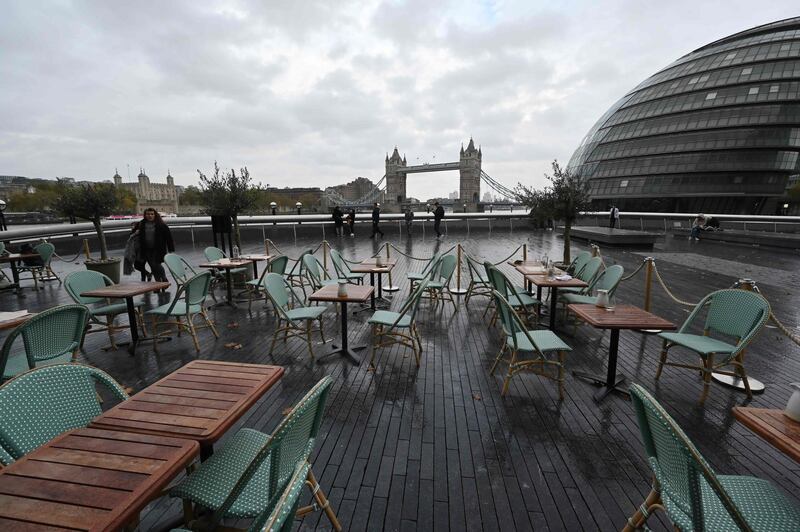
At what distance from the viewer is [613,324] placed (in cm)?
331

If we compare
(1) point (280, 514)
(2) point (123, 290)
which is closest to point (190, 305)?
(2) point (123, 290)

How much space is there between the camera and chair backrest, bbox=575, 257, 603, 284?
556 centimetres

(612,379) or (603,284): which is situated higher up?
(603,284)

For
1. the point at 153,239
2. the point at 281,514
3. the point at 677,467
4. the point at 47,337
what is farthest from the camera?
the point at 153,239

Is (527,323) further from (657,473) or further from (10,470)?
(10,470)

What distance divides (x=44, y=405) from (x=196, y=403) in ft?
2.25

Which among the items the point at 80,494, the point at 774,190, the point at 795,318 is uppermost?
the point at 774,190

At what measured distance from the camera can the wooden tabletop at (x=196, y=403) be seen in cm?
174

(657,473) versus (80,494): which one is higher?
(80,494)

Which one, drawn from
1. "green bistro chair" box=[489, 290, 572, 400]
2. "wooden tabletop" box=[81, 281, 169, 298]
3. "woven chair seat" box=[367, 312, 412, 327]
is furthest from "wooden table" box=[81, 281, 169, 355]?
"green bistro chair" box=[489, 290, 572, 400]

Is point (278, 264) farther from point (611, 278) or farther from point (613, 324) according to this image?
point (611, 278)

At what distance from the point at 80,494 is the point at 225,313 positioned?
5.50 metres

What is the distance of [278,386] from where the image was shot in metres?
3.74

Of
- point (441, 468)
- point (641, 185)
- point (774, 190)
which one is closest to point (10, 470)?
point (441, 468)
